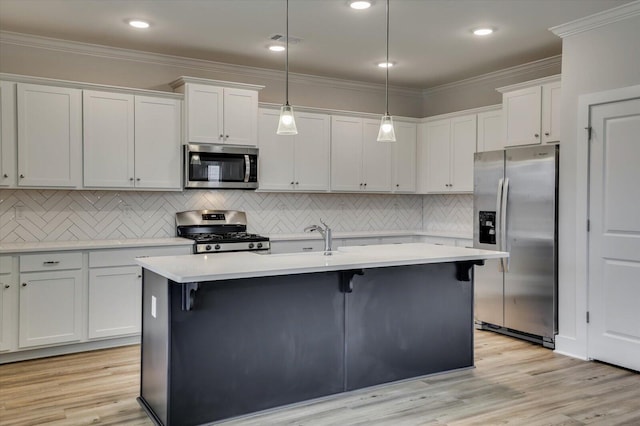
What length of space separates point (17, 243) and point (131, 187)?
105cm

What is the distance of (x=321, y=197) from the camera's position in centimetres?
639

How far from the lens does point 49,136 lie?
4566 mm

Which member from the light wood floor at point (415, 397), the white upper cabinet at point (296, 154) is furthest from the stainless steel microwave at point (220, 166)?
the light wood floor at point (415, 397)

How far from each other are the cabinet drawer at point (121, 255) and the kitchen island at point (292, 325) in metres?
1.39

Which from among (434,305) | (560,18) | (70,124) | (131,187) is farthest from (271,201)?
(560,18)

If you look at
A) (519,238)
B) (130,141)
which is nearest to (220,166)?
(130,141)

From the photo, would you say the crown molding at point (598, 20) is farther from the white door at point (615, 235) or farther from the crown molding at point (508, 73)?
the crown molding at point (508, 73)

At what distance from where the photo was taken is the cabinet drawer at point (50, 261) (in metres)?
4.29

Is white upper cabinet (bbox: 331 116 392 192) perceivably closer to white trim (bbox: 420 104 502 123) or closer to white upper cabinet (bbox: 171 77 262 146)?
white trim (bbox: 420 104 502 123)

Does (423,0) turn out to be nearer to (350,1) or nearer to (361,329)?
(350,1)

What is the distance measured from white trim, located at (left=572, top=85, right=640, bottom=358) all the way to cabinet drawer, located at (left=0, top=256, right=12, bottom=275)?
14.8 ft

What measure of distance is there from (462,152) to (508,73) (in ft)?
3.23

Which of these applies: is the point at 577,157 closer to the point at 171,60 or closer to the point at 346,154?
the point at 346,154

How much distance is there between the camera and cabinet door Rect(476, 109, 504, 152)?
221 inches
